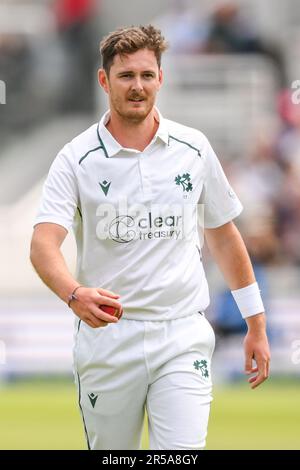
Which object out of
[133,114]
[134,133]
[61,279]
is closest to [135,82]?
[133,114]

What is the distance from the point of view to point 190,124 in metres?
16.2

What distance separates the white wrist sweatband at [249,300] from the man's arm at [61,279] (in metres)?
0.95

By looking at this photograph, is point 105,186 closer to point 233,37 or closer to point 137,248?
point 137,248

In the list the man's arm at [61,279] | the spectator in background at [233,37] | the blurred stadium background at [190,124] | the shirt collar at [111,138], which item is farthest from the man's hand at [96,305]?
the spectator in background at [233,37]

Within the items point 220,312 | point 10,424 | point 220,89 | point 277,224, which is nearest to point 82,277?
point 10,424

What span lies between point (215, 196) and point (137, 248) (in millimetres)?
482

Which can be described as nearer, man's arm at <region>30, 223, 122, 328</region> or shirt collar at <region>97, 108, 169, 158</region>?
man's arm at <region>30, 223, 122, 328</region>

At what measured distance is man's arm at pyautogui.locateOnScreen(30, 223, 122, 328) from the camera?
17.0 feet

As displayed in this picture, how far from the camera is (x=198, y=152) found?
5.88 metres

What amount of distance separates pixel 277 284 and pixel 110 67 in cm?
803

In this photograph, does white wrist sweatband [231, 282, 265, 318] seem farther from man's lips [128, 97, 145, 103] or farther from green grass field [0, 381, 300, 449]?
green grass field [0, 381, 300, 449]

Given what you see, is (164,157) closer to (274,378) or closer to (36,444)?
(36,444)

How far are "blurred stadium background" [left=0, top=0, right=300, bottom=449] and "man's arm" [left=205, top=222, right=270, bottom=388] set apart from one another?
4521 mm

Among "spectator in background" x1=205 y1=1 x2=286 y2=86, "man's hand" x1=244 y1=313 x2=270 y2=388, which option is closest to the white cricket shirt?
"man's hand" x1=244 y1=313 x2=270 y2=388
